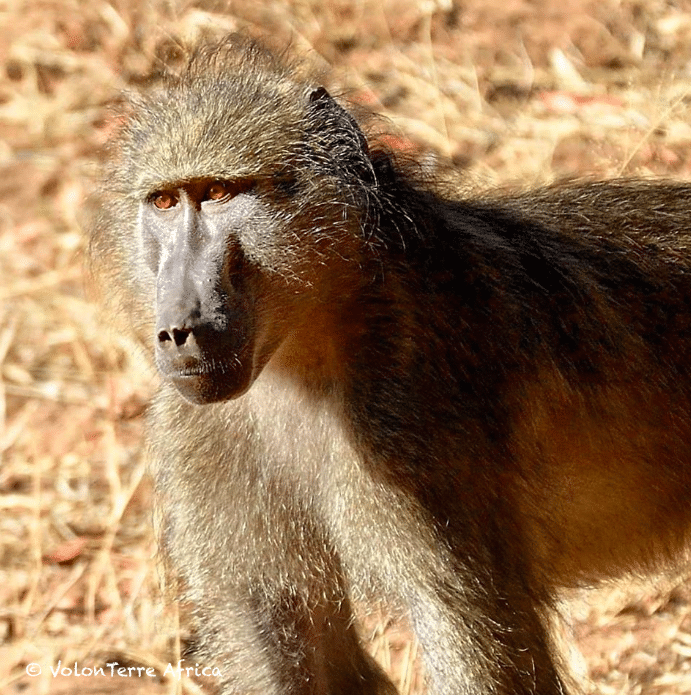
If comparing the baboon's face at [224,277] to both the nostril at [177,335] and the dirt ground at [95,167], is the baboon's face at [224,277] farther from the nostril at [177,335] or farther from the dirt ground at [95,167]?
the dirt ground at [95,167]

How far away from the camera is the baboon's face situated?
8.43ft

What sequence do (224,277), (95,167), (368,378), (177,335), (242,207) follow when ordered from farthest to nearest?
(95,167) < (368,378) < (242,207) < (224,277) < (177,335)

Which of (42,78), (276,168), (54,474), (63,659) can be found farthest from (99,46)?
(276,168)

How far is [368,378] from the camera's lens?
2.89m

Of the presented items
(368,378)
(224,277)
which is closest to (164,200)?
(224,277)

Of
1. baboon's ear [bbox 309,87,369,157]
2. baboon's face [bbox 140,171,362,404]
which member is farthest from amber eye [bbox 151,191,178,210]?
baboon's ear [bbox 309,87,369,157]

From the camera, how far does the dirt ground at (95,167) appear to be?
4465mm

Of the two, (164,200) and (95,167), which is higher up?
(164,200)

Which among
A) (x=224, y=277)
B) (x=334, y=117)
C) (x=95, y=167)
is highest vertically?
(x=334, y=117)

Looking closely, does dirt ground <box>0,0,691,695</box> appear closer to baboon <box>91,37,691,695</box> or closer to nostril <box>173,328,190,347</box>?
baboon <box>91,37,691,695</box>

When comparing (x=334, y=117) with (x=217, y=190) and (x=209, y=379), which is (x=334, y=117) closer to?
(x=217, y=190)

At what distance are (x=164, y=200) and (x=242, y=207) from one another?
189mm

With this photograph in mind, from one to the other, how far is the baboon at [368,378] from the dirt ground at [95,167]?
100cm

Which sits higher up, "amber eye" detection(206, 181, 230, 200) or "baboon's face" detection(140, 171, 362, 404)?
"amber eye" detection(206, 181, 230, 200)
